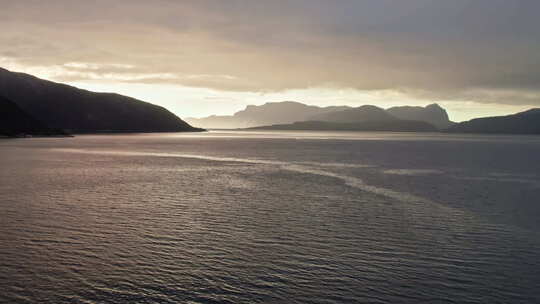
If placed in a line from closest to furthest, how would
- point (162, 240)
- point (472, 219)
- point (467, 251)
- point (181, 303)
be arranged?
point (181, 303) < point (467, 251) < point (162, 240) < point (472, 219)

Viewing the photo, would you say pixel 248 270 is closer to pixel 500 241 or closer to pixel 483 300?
pixel 483 300

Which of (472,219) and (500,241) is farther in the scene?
(472,219)

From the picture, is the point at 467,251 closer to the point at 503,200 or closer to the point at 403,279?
the point at 403,279

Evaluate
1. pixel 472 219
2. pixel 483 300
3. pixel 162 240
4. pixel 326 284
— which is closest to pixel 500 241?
pixel 472 219

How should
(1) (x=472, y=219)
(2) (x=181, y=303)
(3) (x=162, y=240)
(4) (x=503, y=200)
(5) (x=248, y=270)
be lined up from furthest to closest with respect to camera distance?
(4) (x=503, y=200), (1) (x=472, y=219), (3) (x=162, y=240), (5) (x=248, y=270), (2) (x=181, y=303)

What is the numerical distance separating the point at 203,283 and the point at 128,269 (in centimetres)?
630

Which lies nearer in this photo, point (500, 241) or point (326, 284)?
point (326, 284)

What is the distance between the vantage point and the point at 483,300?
23516 mm

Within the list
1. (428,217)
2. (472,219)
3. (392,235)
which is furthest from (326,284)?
(472,219)

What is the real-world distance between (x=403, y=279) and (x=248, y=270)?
430 inches

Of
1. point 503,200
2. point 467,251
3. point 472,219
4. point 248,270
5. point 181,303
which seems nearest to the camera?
point 181,303

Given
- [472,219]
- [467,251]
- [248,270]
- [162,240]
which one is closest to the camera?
[248,270]

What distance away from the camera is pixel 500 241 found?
116 ft

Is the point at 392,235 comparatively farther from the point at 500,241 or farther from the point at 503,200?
the point at 503,200
